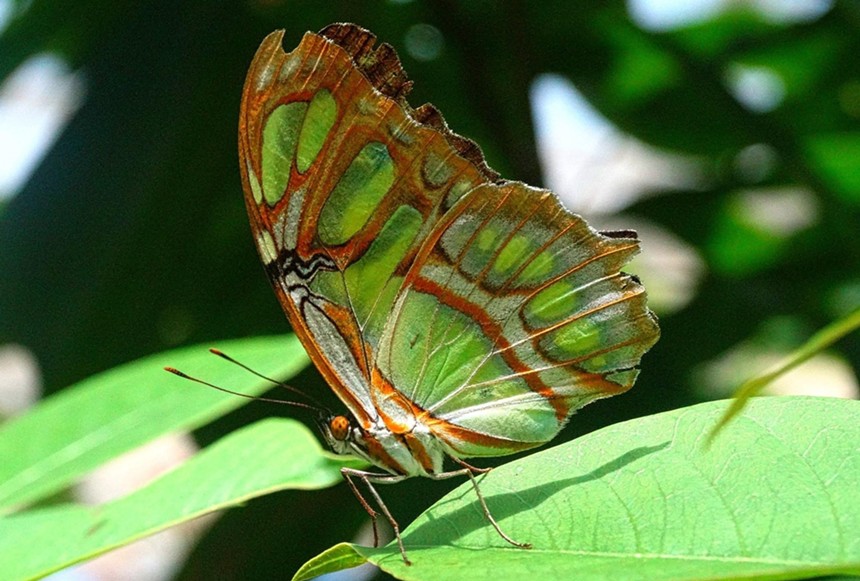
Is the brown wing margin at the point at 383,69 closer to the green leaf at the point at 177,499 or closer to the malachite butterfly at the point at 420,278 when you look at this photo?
the malachite butterfly at the point at 420,278

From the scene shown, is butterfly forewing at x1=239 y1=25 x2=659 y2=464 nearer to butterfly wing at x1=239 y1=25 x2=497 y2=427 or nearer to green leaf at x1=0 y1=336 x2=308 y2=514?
butterfly wing at x1=239 y1=25 x2=497 y2=427

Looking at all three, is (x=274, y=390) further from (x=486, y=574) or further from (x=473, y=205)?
(x=486, y=574)

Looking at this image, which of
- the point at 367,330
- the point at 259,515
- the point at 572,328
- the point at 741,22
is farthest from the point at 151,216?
the point at 741,22

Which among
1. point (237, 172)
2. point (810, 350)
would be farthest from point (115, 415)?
point (810, 350)

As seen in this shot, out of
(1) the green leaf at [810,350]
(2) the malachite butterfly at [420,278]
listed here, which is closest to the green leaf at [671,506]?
(1) the green leaf at [810,350]

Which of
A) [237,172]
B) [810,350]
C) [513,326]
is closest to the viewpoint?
[810,350]

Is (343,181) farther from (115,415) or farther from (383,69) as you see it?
(115,415)

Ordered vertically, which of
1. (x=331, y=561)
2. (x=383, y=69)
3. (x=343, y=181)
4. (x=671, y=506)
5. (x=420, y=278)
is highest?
(x=383, y=69)

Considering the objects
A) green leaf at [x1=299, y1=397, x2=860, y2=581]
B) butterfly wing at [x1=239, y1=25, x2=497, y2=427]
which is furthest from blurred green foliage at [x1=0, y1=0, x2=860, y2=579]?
green leaf at [x1=299, y1=397, x2=860, y2=581]
